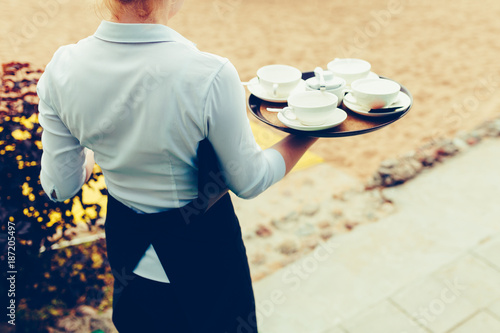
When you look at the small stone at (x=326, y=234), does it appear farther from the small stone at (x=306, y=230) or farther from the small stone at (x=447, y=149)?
the small stone at (x=447, y=149)

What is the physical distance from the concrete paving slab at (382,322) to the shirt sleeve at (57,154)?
1.81 meters

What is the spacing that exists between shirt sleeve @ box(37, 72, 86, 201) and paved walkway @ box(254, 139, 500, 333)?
1696 mm

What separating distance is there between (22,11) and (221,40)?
166 inches

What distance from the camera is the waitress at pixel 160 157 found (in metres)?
1.06

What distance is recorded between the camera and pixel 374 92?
5.33 ft

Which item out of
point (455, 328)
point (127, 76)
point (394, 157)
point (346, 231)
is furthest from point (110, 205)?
point (394, 157)

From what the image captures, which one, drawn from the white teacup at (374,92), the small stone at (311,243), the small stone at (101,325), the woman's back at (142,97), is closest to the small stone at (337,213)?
the small stone at (311,243)

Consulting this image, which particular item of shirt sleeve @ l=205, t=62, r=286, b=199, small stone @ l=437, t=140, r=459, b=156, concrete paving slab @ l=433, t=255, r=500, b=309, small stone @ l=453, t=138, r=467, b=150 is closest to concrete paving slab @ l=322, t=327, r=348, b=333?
concrete paving slab @ l=433, t=255, r=500, b=309

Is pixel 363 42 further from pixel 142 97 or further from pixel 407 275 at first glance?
pixel 142 97

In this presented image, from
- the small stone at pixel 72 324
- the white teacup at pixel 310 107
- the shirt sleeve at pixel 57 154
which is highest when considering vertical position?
the white teacup at pixel 310 107

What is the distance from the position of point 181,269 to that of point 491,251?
95.0 inches

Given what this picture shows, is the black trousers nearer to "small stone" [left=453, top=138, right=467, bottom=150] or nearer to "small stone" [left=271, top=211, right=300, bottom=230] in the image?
"small stone" [left=271, top=211, right=300, bottom=230]

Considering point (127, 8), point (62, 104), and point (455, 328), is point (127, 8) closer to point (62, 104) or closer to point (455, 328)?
point (62, 104)

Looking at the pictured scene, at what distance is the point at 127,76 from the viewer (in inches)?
42.2
